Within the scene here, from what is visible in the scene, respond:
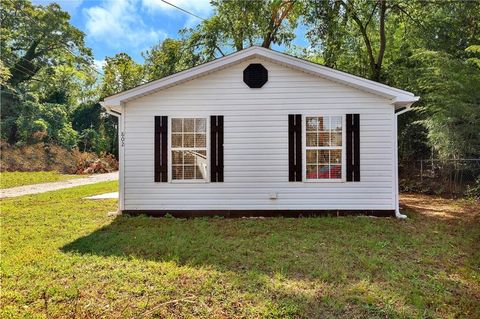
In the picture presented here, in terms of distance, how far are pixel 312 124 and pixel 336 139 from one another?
61 centimetres

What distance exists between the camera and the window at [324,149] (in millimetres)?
7012

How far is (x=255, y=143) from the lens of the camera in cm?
706

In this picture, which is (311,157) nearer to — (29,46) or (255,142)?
(255,142)

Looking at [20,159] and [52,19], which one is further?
[52,19]

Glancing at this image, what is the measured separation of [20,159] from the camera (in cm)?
1756

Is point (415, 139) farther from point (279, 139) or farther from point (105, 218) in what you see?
point (105, 218)

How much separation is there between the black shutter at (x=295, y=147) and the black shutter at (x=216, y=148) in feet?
4.91

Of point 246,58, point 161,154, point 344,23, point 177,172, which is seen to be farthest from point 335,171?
point 344,23

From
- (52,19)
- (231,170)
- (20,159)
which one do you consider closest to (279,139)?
(231,170)

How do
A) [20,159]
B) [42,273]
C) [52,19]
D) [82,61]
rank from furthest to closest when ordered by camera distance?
[82,61], [52,19], [20,159], [42,273]

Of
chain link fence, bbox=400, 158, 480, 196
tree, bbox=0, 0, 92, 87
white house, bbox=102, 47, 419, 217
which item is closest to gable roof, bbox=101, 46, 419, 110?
white house, bbox=102, 47, 419, 217

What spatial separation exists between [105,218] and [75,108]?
2547cm

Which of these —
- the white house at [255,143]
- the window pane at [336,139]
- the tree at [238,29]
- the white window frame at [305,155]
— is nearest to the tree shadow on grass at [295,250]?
the white house at [255,143]

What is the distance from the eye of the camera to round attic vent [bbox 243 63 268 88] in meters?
7.07
